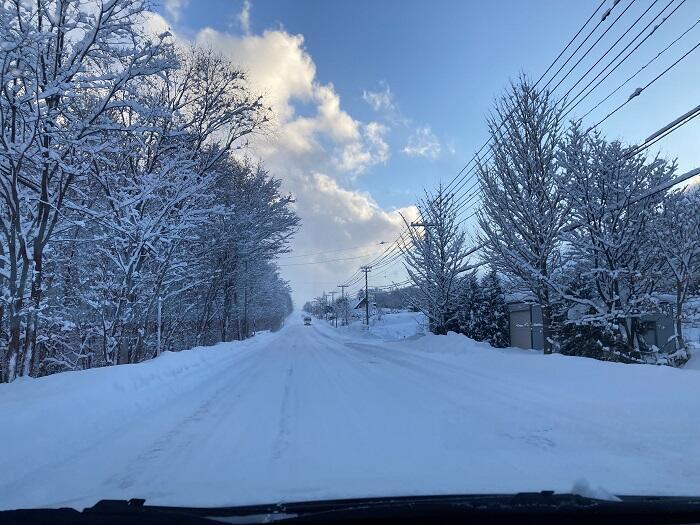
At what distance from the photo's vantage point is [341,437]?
6145 mm

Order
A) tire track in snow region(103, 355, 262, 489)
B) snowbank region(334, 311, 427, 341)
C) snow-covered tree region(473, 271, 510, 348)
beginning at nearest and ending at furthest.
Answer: tire track in snow region(103, 355, 262, 489) → snow-covered tree region(473, 271, 510, 348) → snowbank region(334, 311, 427, 341)

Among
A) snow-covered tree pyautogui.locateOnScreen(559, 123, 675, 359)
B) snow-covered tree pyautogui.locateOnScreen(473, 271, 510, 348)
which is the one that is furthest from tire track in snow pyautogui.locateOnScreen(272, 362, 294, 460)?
snow-covered tree pyautogui.locateOnScreen(473, 271, 510, 348)

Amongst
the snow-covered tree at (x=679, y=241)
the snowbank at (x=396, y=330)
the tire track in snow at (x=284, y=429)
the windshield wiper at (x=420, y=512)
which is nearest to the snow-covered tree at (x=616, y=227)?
the snow-covered tree at (x=679, y=241)

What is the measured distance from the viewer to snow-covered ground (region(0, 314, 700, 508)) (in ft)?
13.3

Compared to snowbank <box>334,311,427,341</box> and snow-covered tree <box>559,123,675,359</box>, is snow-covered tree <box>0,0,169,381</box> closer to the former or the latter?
snow-covered tree <box>559,123,675,359</box>

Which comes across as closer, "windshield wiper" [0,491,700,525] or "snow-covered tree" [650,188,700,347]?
"windshield wiper" [0,491,700,525]

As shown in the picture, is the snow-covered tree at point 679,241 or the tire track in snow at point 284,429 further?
the snow-covered tree at point 679,241

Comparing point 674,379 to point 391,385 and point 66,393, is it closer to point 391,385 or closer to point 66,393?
point 391,385

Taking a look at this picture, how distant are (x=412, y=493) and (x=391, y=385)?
7.75 meters

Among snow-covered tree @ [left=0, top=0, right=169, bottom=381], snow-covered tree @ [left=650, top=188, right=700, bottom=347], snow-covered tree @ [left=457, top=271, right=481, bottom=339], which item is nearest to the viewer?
snow-covered tree @ [left=0, top=0, right=169, bottom=381]

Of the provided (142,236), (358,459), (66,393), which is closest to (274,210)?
(142,236)

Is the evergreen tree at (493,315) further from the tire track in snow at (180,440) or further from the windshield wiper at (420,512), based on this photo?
the windshield wiper at (420,512)

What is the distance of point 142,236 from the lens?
13797 millimetres

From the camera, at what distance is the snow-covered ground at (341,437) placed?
4055 mm
